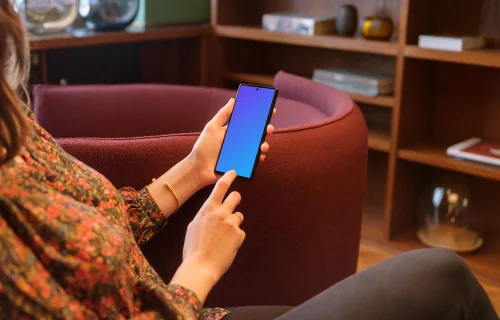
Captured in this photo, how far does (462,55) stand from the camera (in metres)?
1.83

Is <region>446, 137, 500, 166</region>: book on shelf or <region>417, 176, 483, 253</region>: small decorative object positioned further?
<region>417, 176, 483, 253</region>: small decorative object

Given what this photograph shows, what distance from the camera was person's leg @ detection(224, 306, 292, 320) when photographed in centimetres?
91

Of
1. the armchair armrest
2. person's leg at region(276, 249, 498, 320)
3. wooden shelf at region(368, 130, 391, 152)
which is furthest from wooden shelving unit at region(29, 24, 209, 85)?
person's leg at region(276, 249, 498, 320)

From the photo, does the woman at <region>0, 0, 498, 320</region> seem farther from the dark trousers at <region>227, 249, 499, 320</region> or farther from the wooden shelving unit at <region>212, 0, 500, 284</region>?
the wooden shelving unit at <region>212, 0, 500, 284</region>

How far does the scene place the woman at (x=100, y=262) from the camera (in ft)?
2.11

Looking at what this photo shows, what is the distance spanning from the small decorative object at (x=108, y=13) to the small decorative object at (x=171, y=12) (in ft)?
0.40

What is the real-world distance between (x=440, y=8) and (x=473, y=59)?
1.19 ft

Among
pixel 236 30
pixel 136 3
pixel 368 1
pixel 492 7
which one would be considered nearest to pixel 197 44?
pixel 236 30

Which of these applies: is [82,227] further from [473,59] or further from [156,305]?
[473,59]

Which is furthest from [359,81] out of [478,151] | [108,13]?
[108,13]

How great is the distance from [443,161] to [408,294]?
130cm

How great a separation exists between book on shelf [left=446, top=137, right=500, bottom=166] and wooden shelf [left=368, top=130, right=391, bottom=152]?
0.21 meters

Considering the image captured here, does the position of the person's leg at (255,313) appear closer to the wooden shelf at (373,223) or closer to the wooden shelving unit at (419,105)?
the wooden shelving unit at (419,105)

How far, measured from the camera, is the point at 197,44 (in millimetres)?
2551
